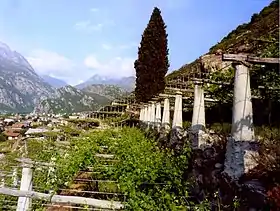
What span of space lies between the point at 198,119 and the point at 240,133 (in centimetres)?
225

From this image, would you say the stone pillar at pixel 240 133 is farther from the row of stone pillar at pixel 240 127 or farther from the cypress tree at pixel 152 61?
the cypress tree at pixel 152 61

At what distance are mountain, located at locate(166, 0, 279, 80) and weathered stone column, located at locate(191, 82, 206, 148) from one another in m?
1.06

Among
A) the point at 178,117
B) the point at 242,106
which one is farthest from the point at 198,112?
the point at 242,106

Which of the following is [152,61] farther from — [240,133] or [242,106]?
[240,133]

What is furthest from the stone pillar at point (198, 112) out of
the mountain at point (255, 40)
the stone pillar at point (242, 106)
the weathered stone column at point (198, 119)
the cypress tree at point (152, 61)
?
the cypress tree at point (152, 61)

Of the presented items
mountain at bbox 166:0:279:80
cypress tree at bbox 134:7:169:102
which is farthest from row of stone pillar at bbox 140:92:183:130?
cypress tree at bbox 134:7:169:102

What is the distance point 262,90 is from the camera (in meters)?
6.50

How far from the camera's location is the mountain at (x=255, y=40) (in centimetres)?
610

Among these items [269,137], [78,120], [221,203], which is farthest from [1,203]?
[78,120]

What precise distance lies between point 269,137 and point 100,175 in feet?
10.9

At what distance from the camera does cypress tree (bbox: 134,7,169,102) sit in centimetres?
2505

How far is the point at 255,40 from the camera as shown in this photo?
7.05 meters

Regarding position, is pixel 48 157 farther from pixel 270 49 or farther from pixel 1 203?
pixel 270 49

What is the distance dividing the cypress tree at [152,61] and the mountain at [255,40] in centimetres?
179
